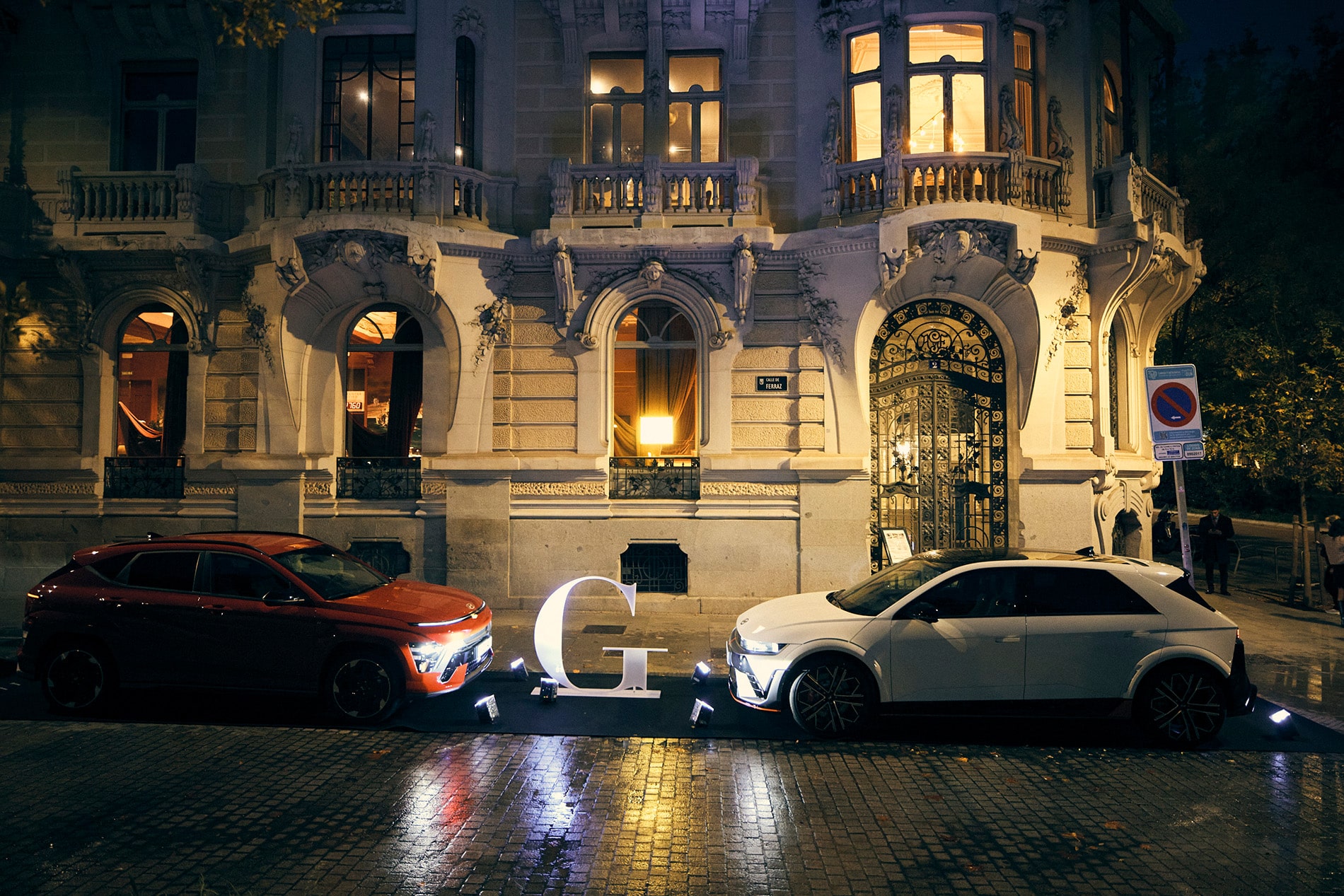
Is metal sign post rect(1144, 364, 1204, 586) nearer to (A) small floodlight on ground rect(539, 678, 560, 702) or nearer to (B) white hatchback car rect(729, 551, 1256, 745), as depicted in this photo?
(B) white hatchback car rect(729, 551, 1256, 745)

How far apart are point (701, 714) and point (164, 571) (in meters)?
5.64

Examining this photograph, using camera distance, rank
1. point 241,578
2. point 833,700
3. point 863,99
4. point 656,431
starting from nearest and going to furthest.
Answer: point 833,700 → point 241,578 → point 863,99 → point 656,431

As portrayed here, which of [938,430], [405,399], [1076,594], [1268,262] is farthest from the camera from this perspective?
[1268,262]

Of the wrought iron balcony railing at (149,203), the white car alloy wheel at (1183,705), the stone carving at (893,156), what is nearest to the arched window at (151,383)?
the wrought iron balcony railing at (149,203)

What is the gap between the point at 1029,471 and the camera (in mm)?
12648

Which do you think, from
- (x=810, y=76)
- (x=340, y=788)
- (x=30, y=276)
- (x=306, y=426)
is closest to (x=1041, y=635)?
(x=340, y=788)

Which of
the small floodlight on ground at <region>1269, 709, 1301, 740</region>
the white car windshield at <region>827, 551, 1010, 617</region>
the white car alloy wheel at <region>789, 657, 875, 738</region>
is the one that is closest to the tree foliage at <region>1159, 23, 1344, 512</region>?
the small floodlight on ground at <region>1269, 709, 1301, 740</region>

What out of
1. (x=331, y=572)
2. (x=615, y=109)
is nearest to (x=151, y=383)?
(x=331, y=572)

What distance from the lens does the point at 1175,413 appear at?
8594mm

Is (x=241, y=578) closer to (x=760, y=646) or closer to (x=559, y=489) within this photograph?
(x=760, y=646)

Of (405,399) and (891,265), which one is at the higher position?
(891,265)

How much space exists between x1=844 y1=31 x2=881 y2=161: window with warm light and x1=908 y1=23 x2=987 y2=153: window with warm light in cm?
56

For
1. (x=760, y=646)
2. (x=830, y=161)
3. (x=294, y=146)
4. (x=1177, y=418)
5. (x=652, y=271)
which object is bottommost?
(x=760, y=646)

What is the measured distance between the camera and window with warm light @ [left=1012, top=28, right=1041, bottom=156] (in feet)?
43.4
